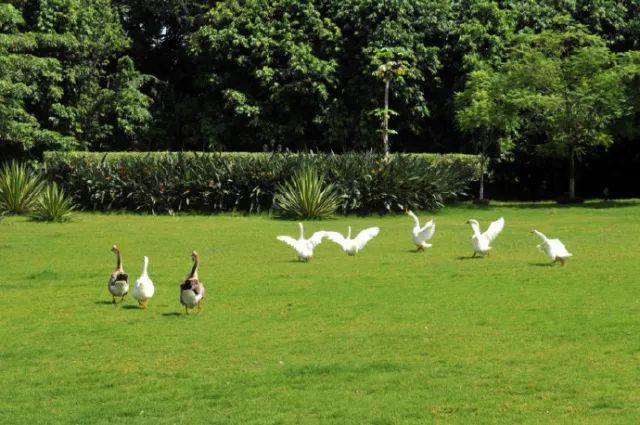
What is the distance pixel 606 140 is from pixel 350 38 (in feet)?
39.8

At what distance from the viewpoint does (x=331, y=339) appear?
11.8 metres

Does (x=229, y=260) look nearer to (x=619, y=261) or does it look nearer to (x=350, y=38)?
(x=619, y=261)

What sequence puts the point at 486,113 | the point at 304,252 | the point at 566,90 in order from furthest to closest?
the point at 486,113, the point at 566,90, the point at 304,252

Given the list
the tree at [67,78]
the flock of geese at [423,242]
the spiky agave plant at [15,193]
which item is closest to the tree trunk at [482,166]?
the tree at [67,78]

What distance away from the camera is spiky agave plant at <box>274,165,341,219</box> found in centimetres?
2922

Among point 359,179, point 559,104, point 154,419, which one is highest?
point 559,104

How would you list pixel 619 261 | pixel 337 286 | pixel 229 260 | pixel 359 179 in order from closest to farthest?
pixel 337 286 → pixel 619 261 → pixel 229 260 → pixel 359 179

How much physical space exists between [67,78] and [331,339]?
3170cm

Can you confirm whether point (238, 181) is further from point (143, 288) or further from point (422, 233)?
point (143, 288)

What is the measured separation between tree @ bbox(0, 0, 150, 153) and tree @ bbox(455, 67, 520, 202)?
12.7m

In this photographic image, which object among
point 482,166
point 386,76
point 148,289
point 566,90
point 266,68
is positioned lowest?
point 148,289

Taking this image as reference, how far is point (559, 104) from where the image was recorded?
3503 centimetres

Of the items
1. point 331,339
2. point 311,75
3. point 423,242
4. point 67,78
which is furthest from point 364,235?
point 67,78

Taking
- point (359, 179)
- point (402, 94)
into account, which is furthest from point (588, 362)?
point (402, 94)
